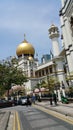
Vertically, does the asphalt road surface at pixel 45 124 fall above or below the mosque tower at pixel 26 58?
below

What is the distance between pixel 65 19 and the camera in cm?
3769

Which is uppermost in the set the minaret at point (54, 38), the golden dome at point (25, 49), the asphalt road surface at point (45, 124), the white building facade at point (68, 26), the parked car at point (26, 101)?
the golden dome at point (25, 49)

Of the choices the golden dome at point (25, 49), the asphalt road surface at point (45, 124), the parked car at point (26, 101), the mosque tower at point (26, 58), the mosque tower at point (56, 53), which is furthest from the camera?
the golden dome at point (25, 49)

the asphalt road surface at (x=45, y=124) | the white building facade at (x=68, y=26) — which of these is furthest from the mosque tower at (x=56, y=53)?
the asphalt road surface at (x=45, y=124)

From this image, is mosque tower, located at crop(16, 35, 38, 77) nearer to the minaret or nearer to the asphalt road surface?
the minaret

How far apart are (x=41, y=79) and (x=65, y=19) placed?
5059 centimetres

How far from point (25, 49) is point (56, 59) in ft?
105

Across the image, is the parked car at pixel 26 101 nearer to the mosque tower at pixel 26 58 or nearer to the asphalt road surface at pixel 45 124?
the asphalt road surface at pixel 45 124

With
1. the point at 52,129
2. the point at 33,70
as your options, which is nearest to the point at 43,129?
the point at 52,129

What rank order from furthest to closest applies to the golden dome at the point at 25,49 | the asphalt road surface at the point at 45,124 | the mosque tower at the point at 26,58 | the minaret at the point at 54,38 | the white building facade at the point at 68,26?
the golden dome at the point at 25,49, the mosque tower at the point at 26,58, the minaret at the point at 54,38, the white building facade at the point at 68,26, the asphalt road surface at the point at 45,124

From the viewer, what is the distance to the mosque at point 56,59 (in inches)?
1428

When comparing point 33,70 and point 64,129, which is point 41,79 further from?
point 64,129

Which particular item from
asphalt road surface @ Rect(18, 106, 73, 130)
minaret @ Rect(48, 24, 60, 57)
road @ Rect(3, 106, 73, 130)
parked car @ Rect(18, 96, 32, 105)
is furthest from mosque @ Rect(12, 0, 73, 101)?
asphalt road surface @ Rect(18, 106, 73, 130)

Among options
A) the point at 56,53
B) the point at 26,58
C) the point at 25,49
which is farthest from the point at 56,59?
the point at 25,49
